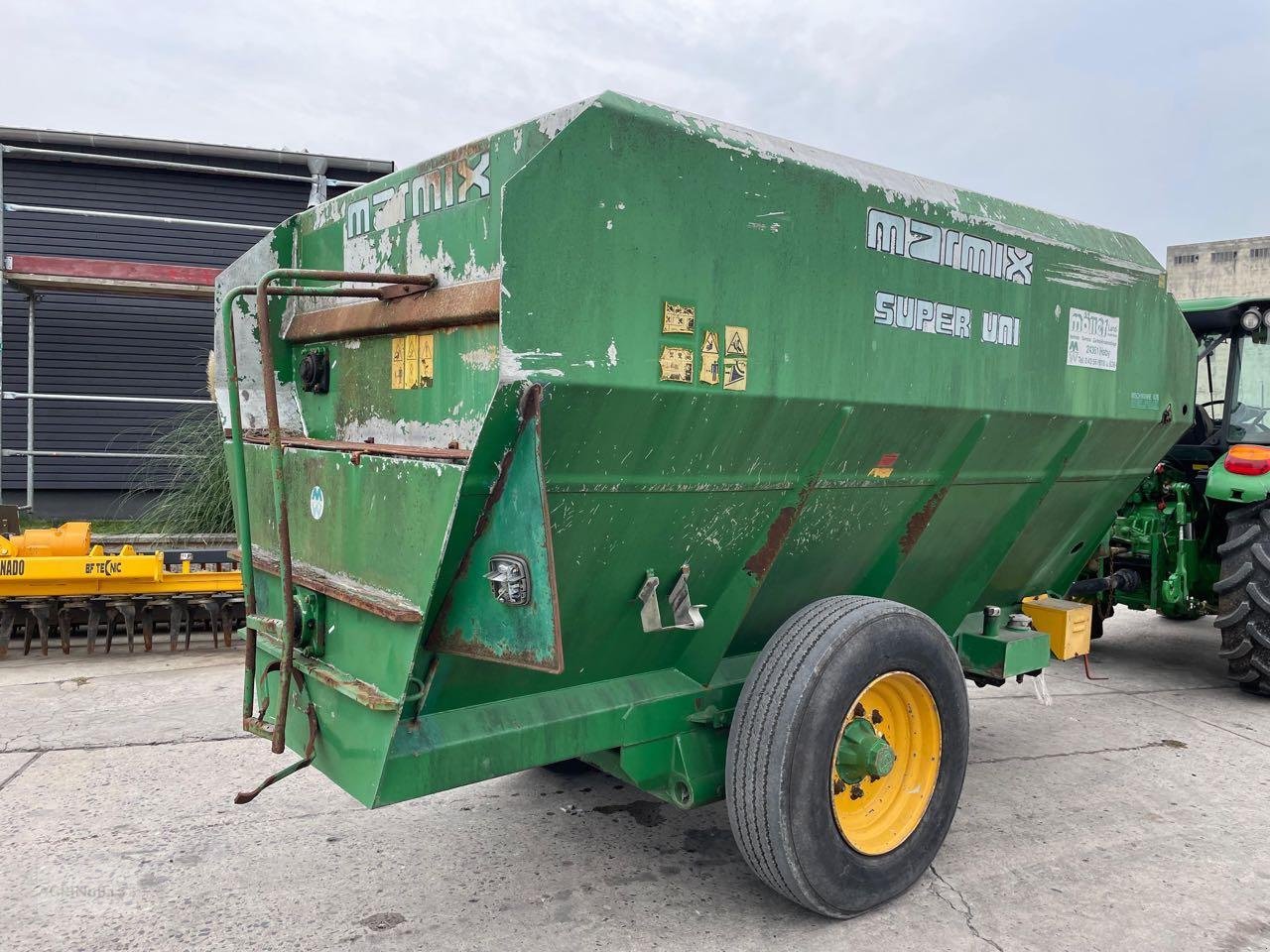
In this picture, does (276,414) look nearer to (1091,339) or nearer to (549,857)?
(549,857)

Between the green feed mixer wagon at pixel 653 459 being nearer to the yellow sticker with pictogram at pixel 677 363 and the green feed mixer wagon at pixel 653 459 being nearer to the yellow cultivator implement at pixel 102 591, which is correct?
the yellow sticker with pictogram at pixel 677 363

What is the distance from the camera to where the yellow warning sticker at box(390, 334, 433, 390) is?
288 centimetres

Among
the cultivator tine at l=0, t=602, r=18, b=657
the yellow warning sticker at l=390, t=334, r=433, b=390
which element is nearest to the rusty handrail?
the yellow warning sticker at l=390, t=334, r=433, b=390

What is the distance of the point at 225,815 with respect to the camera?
4.00m

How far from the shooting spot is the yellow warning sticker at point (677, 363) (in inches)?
104

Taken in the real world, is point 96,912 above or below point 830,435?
below

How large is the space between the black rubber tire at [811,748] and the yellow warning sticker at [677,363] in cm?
105

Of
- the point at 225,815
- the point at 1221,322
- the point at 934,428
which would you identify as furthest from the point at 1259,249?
the point at 225,815

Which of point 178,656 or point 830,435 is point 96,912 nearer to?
point 830,435

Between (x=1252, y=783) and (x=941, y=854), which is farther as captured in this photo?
(x=1252, y=783)

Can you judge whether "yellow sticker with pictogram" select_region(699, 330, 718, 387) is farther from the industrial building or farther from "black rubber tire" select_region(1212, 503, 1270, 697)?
the industrial building

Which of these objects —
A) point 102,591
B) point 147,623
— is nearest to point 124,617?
point 147,623

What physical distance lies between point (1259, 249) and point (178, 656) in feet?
92.6

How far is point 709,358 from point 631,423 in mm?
321
